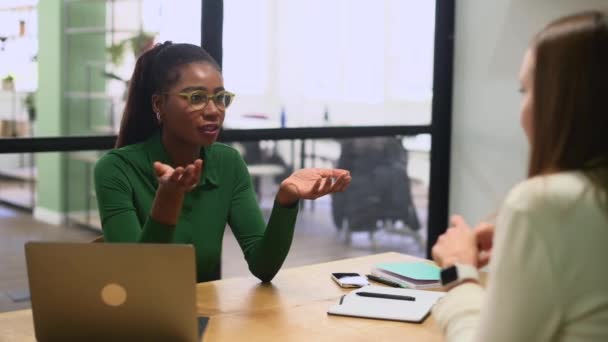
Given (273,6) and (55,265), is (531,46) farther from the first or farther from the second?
(273,6)

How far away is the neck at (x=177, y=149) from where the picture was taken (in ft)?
6.83

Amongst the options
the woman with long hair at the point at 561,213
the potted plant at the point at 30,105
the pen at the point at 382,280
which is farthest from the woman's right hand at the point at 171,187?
the potted plant at the point at 30,105

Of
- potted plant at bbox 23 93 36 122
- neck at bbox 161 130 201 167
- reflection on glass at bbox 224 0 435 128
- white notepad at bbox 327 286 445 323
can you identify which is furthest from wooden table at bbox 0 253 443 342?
reflection on glass at bbox 224 0 435 128

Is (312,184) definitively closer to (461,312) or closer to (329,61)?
(461,312)

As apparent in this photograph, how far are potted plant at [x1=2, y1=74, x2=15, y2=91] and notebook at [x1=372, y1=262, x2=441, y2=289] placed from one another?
1.48m

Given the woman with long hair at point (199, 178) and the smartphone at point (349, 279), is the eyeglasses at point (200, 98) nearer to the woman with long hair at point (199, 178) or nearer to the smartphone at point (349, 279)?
the woman with long hair at point (199, 178)

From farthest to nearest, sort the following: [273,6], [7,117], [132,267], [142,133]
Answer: [273,6] < [7,117] < [142,133] < [132,267]

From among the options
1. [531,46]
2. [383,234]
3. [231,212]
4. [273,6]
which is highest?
[273,6]

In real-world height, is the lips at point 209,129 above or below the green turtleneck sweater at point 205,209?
above

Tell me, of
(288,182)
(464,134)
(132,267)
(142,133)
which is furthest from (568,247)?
(464,134)

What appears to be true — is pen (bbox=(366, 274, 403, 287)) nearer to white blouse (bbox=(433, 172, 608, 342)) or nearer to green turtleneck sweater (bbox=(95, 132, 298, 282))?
green turtleneck sweater (bbox=(95, 132, 298, 282))

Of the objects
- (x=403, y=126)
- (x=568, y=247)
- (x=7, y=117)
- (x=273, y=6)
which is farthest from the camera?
(x=403, y=126)

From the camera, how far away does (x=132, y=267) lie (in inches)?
51.5

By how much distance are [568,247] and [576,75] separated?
228 millimetres
